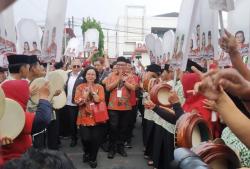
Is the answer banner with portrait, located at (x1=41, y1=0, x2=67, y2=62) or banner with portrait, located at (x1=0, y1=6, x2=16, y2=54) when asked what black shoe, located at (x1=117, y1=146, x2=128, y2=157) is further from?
→ banner with portrait, located at (x1=0, y1=6, x2=16, y2=54)

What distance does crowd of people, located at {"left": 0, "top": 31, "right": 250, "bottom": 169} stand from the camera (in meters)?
1.56

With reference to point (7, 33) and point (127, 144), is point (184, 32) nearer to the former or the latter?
point (7, 33)


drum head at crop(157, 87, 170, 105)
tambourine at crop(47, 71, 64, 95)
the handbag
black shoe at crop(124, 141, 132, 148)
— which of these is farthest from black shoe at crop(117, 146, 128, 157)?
drum head at crop(157, 87, 170, 105)

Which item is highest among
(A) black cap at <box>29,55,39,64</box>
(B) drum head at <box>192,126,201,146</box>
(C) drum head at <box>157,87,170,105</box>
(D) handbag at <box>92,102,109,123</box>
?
(A) black cap at <box>29,55,39,64</box>

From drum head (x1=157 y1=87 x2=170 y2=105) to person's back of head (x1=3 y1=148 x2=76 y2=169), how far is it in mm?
2570

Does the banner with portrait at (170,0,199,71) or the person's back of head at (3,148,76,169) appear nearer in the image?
the person's back of head at (3,148,76,169)

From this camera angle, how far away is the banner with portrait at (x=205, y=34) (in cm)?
335

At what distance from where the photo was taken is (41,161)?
138cm

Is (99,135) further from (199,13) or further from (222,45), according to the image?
(222,45)

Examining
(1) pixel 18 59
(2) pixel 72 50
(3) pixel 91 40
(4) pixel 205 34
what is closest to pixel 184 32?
(4) pixel 205 34

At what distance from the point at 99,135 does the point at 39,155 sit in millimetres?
4832

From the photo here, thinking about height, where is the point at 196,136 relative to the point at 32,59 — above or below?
below

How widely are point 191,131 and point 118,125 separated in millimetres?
4465

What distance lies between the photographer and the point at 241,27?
319 cm
